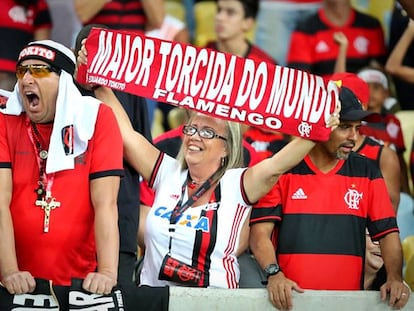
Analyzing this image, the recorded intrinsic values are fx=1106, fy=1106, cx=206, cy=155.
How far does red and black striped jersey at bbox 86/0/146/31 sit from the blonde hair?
2.61 m

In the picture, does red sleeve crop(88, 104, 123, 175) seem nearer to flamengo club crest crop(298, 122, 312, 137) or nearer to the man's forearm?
flamengo club crest crop(298, 122, 312, 137)

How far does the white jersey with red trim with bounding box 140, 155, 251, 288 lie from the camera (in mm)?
5113

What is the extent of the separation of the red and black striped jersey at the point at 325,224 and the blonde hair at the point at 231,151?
238 mm

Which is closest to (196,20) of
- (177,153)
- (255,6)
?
(255,6)

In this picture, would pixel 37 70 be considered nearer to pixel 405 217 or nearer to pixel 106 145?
pixel 106 145

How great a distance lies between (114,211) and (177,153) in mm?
1125

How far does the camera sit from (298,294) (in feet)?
16.1

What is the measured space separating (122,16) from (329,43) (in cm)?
150

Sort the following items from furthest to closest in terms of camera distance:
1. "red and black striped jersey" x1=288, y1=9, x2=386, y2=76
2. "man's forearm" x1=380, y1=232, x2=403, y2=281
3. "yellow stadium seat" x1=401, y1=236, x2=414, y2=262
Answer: "red and black striped jersey" x1=288, y1=9, x2=386, y2=76 → "yellow stadium seat" x1=401, y1=236, x2=414, y2=262 → "man's forearm" x1=380, y1=232, x2=403, y2=281

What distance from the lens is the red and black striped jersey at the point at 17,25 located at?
7.45 metres

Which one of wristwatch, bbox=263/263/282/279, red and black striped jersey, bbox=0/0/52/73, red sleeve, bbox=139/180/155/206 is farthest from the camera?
red and black striped jersey, bbox=0/0/52/73

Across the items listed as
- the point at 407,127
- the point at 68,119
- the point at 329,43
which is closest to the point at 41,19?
the point at 329,43

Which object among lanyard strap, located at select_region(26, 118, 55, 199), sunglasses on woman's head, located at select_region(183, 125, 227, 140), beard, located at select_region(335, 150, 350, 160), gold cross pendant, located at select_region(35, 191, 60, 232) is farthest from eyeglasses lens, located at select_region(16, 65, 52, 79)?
beard, located at select_region(335, 150, 350, 160)

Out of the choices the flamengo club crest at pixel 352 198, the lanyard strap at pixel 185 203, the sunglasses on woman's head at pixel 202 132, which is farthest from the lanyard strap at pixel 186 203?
the flamengo club crest at pixel 352 198
